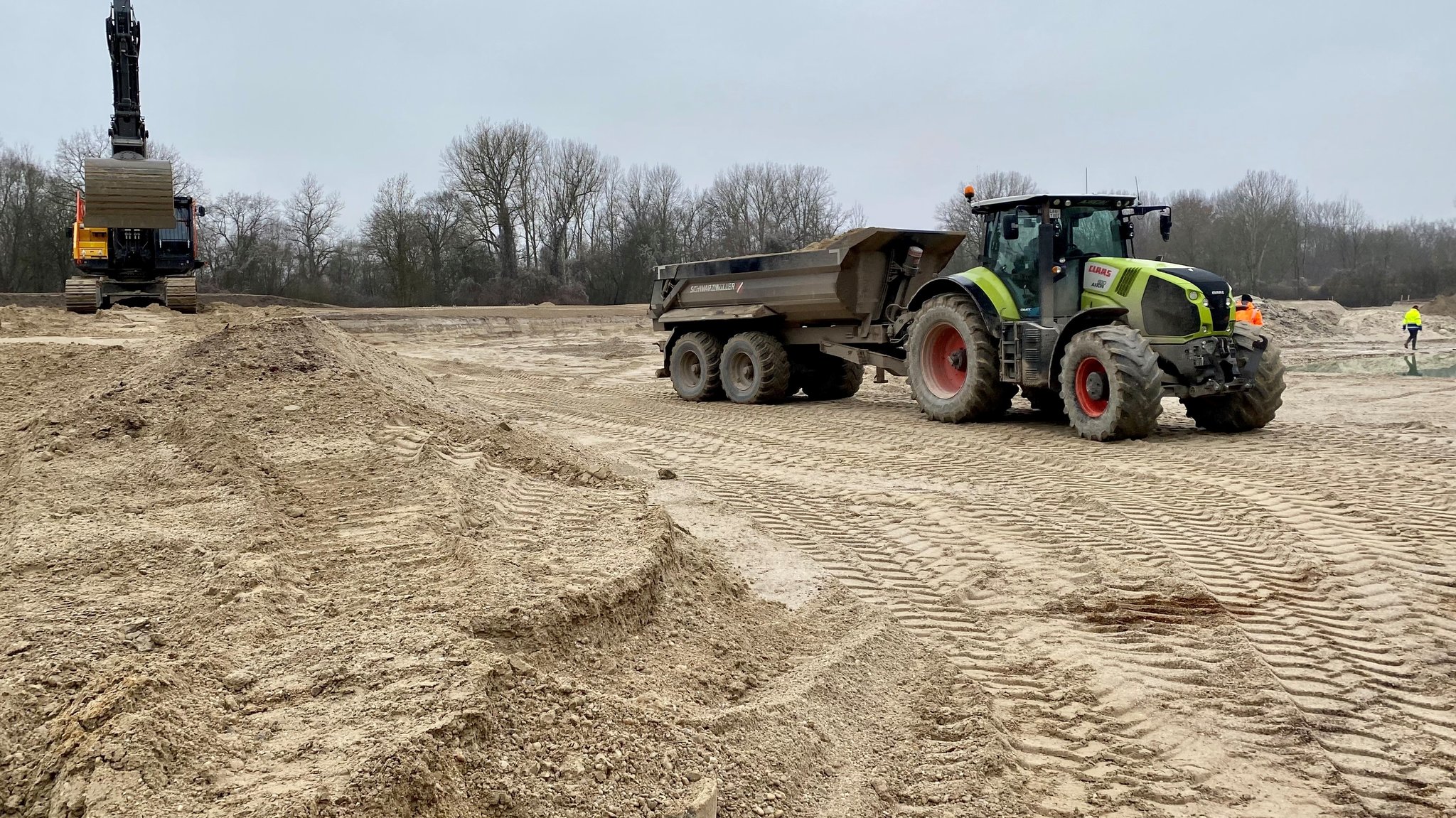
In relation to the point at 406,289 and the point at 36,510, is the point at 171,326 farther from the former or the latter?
the point at 406,289

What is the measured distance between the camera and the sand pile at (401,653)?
264 cm

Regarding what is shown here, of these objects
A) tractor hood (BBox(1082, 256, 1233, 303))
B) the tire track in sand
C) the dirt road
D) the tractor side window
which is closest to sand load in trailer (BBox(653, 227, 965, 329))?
the tractor side window

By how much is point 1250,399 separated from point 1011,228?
2.73 m

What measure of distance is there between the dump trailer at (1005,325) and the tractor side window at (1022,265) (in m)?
0.02

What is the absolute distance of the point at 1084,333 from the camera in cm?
944

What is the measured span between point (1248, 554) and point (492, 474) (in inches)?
160

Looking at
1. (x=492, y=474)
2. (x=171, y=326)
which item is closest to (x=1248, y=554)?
(x=492, y=474)

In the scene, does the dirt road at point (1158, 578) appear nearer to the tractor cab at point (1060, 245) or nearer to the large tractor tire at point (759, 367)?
the tractor cab at point (1060, 245)

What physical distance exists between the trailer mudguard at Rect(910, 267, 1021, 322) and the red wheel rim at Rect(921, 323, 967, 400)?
42 cm

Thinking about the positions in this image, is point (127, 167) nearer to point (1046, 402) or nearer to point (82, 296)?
point (82, 296)

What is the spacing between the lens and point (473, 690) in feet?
9.66

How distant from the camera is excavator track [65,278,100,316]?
810 inches

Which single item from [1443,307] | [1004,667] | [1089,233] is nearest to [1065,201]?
[1089,233]

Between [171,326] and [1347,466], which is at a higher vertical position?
[171,326]
